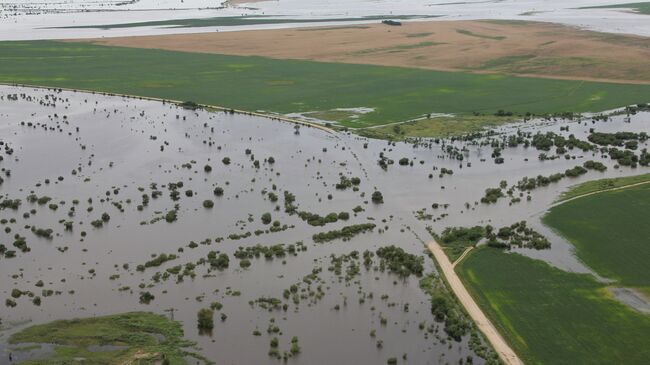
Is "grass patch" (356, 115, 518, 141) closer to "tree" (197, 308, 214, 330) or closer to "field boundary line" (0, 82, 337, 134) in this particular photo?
"field boundary line" (0, 82, 337, 134)

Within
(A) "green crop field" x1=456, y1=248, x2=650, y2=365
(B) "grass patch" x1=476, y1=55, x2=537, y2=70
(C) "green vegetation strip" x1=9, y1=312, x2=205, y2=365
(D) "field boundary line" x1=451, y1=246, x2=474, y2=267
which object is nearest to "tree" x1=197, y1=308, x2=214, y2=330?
(C) "green vegetation strip" x1=9, y1=312, x2=205, y2=365

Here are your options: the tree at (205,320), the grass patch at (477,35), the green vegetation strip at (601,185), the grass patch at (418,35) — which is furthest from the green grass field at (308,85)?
the tree at (205,320)

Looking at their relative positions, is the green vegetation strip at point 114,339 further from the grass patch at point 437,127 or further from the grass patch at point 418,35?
the grass patch at point 418,35

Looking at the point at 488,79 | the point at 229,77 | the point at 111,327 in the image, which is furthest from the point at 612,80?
the point at 111,327

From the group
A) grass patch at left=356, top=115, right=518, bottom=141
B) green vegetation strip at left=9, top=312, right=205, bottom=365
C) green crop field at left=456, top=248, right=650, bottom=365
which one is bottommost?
green crop field at left=456, top=248, right=650, bottom=365

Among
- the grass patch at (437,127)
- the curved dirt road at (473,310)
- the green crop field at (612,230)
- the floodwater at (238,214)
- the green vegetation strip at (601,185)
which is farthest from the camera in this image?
the grass patch at (437,127)
